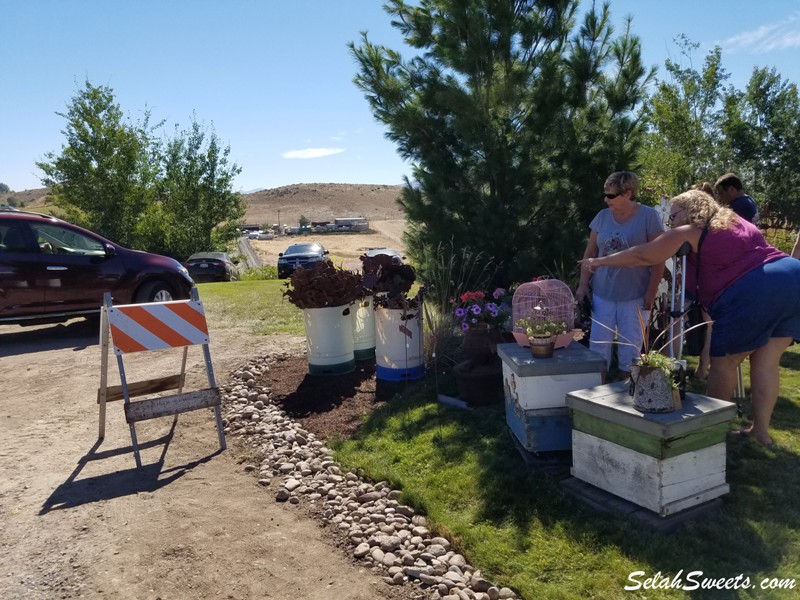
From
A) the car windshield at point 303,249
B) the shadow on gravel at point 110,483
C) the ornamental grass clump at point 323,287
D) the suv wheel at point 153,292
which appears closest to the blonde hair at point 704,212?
the ornamental grass clump at point 323,287

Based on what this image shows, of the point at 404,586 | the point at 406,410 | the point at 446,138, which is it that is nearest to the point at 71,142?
the point at 446,138

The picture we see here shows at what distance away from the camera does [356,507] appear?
3549mm

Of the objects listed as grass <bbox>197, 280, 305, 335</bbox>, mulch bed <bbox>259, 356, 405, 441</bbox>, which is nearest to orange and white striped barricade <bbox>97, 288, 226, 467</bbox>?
mulch bed <bbox>259, 356, 405, 441</bbox>

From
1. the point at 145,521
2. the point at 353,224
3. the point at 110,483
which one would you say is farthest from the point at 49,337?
the point at 353,224

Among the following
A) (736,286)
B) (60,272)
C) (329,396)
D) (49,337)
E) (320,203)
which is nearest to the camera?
(736,286)

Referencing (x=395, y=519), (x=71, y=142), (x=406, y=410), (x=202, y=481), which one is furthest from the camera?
(x=71, y=142)

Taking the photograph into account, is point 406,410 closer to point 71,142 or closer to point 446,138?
point 446,138

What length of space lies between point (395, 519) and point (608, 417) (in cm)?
129

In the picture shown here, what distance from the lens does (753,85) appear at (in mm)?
17672

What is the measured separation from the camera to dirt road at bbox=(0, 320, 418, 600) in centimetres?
281

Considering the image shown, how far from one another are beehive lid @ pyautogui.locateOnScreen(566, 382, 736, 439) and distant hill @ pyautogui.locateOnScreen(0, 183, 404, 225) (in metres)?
105

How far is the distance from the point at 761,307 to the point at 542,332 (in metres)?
1.24

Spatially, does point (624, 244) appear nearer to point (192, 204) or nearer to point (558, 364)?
point (558, 364)

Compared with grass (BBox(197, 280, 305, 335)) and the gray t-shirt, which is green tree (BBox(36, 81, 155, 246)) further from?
the gray t-shirt
